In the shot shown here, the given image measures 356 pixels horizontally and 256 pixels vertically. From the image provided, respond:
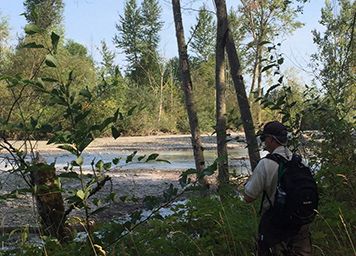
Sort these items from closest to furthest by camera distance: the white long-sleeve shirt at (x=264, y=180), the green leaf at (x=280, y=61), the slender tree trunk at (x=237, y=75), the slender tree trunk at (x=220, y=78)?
the white long-sleeve shirt at (x=264, y=180), the green leaf at (x=280, y=61), the slender tree trunk at (x=237, y=75), the slender tree trunk at (x=220, y=78)

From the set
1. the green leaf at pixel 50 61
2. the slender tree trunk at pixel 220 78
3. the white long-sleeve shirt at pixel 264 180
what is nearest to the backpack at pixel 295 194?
the white long-sleeve shirt at pixel 264 180

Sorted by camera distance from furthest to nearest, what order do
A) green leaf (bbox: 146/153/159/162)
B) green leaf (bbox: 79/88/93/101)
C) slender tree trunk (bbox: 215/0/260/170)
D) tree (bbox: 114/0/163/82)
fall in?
tree (bbox: 114/0/163/82)
slender tree trunk (bbox: 215/0/260/170)
green leaf (bbox: 146/153/159/162)
green leaf (bbox: 79/88/93/101)

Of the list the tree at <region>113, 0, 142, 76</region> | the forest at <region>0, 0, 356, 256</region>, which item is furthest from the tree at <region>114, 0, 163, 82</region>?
the forest at <region>0, 0, 356, 256</region>

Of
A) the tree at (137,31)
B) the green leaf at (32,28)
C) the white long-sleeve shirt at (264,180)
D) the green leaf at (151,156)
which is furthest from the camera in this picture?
the tree at (137,31)

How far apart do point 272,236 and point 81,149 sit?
6.57 feet

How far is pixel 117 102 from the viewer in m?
45.1

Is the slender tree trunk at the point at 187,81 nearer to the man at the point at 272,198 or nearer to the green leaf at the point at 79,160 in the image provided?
the man at the point at 272,198

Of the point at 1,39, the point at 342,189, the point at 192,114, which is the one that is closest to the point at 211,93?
the point at 1,39

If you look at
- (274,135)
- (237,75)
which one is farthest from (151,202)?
(237,75)

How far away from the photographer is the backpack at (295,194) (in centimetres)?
362

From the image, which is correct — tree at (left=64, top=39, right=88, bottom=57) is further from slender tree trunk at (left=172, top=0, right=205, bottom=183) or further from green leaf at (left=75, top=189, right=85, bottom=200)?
green leaf at (left=75, top=189, right=85, bottom=200)

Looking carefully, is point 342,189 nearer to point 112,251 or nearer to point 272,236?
point 272,236

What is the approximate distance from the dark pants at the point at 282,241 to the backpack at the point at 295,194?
0.61 ft

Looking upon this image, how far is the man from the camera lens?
12.6 feet
